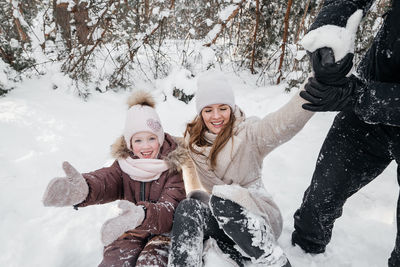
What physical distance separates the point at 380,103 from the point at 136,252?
1345mm

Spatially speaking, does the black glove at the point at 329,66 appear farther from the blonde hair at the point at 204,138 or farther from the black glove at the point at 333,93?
the blonde hair at the point at 204,138

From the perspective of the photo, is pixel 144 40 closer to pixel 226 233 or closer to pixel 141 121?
pixel 141 121

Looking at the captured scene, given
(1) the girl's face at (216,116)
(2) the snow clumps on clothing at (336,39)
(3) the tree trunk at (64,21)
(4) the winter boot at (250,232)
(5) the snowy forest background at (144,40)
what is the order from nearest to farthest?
(2) the snow clumps on clothing at (336,39)
(4) the winter boot at (250,232)
(1) the girl's face at (216,116)
(5) the snowy forest background at (144,40)
(3) the tree trunk at (64,21)

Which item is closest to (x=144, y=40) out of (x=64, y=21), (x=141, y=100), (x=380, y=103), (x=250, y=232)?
(x=64, y=21)

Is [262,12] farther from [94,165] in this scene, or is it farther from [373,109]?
[373,109]

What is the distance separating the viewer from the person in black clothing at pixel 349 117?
2.72 ft

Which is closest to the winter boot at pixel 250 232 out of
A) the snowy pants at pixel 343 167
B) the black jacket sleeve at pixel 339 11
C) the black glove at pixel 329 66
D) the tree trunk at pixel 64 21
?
the snowy pants at pixel 343 167

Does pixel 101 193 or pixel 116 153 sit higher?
pixel 116 153

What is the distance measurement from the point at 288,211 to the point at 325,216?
22.6 inches

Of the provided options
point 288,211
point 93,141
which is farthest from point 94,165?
point 288,211

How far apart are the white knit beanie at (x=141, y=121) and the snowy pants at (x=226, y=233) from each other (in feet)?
1.72

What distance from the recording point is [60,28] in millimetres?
4469

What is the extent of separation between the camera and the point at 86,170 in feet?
8.45

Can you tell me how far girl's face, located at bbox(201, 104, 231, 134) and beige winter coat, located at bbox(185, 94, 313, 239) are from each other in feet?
0.17
